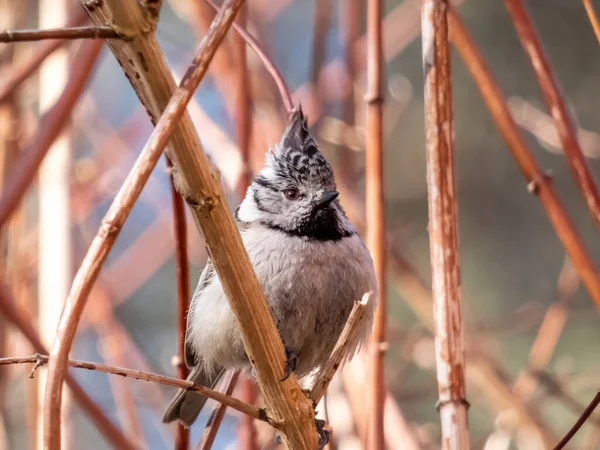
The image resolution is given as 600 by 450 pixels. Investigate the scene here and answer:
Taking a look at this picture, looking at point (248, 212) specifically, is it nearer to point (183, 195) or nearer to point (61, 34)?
point (183, 195)

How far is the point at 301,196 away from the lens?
2.61 metres

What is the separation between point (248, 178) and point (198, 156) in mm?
1172

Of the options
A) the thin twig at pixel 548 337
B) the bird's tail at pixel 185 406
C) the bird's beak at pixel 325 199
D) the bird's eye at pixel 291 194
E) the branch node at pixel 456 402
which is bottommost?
the thin twig at pixel 548 337

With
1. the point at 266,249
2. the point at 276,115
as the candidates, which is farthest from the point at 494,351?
the point at 266,249

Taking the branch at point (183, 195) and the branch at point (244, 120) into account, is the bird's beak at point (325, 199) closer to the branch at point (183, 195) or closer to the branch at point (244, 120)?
the branch at point (244, 120)

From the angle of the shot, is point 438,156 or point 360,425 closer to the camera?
point 438,156

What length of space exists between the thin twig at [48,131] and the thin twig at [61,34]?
896mm

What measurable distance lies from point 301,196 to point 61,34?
1618 millimetres

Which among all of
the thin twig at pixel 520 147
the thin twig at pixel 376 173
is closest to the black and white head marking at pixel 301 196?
the thin twig at pixel 376 173

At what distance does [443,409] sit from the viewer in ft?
5.71

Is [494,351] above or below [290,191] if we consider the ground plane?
below

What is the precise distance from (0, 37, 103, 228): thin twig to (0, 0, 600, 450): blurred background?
72mm

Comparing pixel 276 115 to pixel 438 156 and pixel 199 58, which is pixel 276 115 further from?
pixel 199 58

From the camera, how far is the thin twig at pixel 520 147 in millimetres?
1949
